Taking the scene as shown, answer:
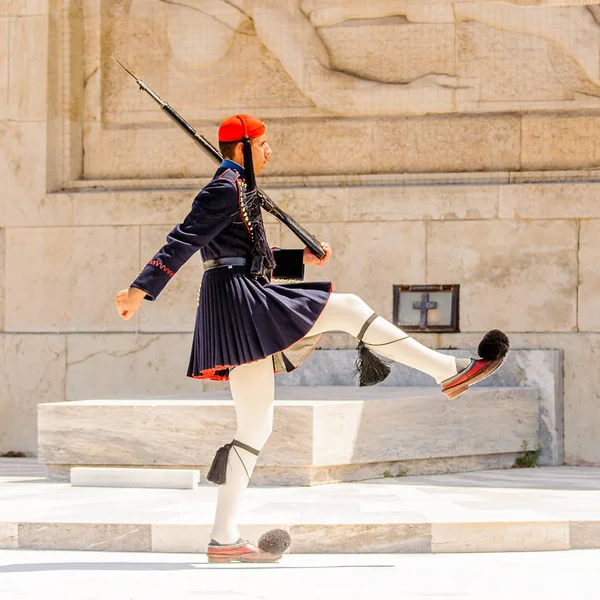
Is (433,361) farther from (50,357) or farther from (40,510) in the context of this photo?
(50,357)

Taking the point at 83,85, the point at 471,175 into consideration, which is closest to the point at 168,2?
the point at 83,85

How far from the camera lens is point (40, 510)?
6.02 metres

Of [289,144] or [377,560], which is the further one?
[289,144]

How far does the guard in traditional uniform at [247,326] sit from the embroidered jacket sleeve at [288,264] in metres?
0.20

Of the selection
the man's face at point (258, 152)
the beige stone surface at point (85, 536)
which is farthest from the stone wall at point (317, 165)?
the man's face at point (258, 152)

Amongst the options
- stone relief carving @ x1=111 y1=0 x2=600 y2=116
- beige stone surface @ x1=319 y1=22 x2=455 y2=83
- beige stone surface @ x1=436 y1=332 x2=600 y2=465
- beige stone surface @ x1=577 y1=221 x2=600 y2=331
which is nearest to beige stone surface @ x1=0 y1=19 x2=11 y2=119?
stone relief carving @ x1=111 y1=0 x2=600 y2=116

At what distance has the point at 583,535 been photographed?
18.2ft

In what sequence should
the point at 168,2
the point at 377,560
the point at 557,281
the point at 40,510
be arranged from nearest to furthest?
the point at 377,560, the point at 40,510, the point at 557,281, the point at 168,2

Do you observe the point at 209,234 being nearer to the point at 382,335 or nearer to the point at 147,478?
the point at 382,335

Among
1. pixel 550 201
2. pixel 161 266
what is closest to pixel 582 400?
pixel 550 201

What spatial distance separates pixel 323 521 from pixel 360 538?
0.18 metres

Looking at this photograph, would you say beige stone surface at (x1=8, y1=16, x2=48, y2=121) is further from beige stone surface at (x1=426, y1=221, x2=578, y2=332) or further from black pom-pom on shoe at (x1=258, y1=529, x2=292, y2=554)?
black pom-pom on shoe at (x1=258, y1=529, x2=292, y2=554)

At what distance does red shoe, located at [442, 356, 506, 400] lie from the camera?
4.86 meters

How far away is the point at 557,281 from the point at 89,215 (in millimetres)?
3466
